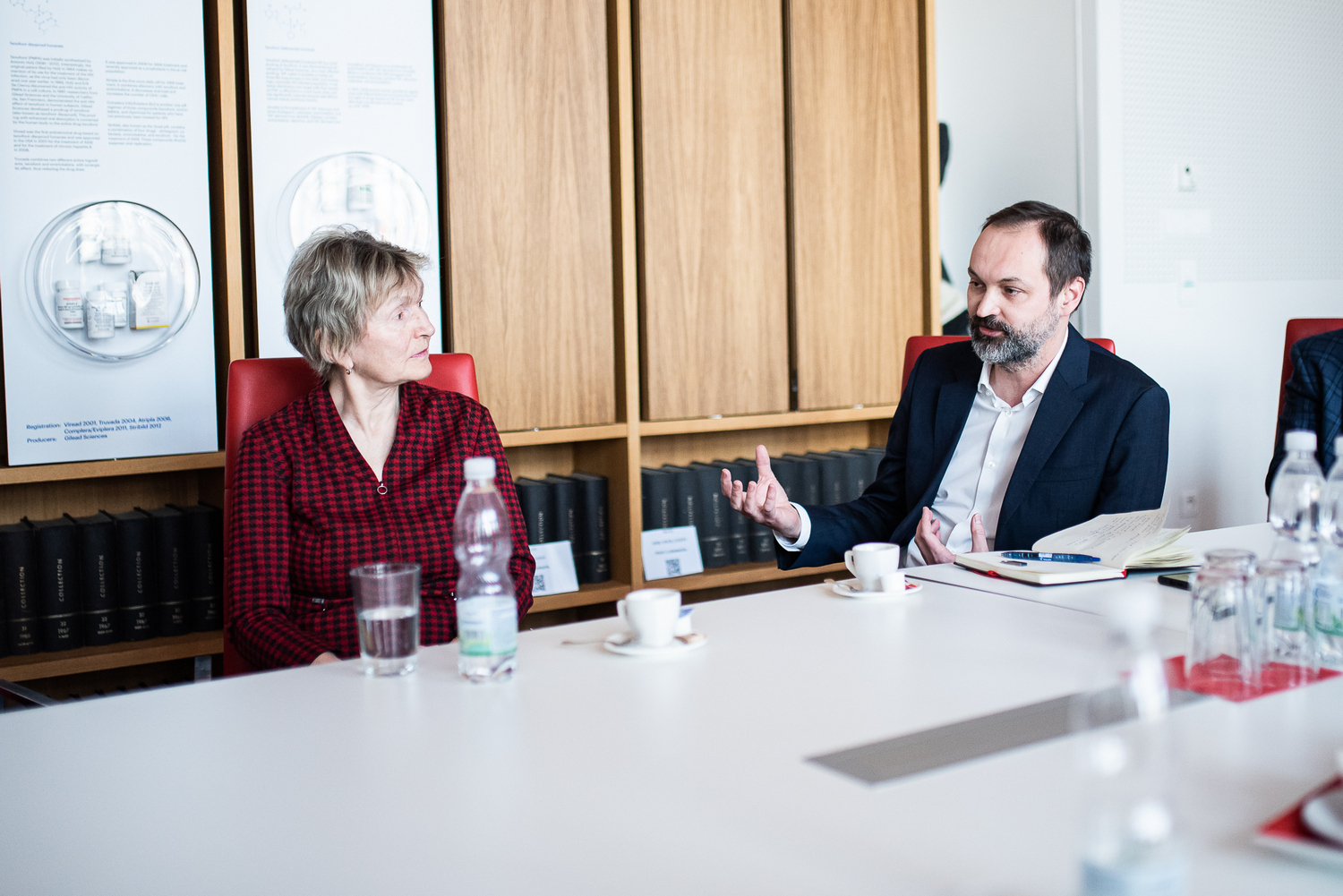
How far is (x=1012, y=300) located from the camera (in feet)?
7.09

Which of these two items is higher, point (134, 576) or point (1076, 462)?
point (1076, 462)

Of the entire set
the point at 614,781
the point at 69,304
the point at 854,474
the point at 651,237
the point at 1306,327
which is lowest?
the point at 614,781

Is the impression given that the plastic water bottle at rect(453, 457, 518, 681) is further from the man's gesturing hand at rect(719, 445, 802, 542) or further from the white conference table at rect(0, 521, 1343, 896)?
the man's gesturing hand at rect(719, 445, 802, 542)

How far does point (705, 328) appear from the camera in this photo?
3250mm

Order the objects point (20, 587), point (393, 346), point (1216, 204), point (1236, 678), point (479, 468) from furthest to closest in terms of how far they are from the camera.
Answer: point (1216, 204), point (20, 587), point (393, 346), point (479, 468), point (1236, 678)

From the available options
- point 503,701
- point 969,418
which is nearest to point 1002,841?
point 503,701

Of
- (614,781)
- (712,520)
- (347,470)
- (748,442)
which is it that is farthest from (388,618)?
(748,442)

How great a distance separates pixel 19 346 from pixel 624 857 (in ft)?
7.40

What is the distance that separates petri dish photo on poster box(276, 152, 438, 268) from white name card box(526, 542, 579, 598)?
831 millimetres

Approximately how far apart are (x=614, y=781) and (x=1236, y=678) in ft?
2.06

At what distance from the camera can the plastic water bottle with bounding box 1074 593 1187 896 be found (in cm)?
58

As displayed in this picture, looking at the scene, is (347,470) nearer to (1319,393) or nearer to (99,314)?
(99,314)

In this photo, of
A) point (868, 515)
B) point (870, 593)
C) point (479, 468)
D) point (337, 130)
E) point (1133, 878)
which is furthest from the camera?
point (337, 130)

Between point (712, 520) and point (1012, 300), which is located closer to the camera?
point (1012, 300)
